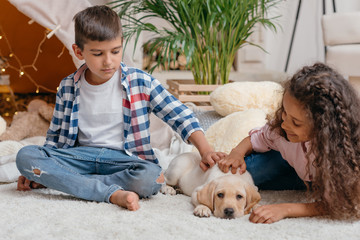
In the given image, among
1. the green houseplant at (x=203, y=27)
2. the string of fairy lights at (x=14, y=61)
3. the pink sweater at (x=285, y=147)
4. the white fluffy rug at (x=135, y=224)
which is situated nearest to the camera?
the white fluffy rug at (x=135, y=224)

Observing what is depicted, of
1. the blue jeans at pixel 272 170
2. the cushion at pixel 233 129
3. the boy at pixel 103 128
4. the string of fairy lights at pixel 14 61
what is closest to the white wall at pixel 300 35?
the string of fairy lights at pixel 14 61

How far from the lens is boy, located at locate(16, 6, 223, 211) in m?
1.33

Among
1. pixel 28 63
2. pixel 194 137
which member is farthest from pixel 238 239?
pixel 28 63

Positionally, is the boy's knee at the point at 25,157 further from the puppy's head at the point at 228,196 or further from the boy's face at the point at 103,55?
the puppy's head at the point at 228,196

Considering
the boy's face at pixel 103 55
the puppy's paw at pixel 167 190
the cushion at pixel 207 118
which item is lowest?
the cushion at pixel 207 118

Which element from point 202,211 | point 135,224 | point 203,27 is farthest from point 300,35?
point 135,224

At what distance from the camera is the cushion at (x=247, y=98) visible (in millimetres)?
2023

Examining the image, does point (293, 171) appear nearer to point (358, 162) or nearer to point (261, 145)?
point (261, 145)

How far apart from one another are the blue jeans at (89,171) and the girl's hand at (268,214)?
339 mm

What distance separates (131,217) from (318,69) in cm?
62

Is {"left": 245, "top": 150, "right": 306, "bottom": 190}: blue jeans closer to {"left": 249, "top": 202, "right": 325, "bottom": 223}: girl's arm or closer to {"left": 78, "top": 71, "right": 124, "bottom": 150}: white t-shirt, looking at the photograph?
{"left": 249, "top": 202, "right": 325, "bottom": 223}: girl's arm

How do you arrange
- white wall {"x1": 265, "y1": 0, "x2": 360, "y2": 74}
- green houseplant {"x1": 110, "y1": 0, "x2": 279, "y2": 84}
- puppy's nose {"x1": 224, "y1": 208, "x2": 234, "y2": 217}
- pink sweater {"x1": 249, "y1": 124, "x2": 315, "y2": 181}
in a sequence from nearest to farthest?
puppy's nose {"x1": 224, "y1": 208, "x2": 234, "y2": 217} < pink sweater {"x1": 249, "y1": 124, "x2": 315, "y2": 181} < green houseplant {"x1": 110, "y1": 0, "x2": 279, "y2": 84} < white wall {"x1": 265, "y1": 0, "x2": 360, "y2": 74}

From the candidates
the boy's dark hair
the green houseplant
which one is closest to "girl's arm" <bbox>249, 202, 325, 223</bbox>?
the boy's dark hair

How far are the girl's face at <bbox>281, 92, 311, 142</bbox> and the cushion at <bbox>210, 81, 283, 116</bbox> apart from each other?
840 mm
